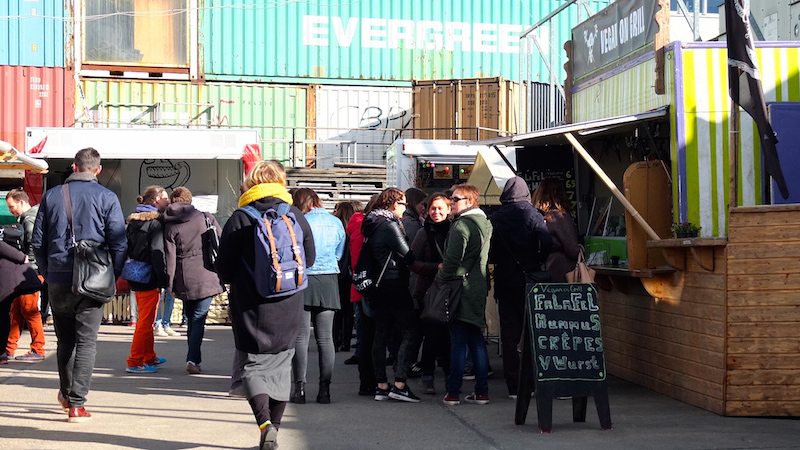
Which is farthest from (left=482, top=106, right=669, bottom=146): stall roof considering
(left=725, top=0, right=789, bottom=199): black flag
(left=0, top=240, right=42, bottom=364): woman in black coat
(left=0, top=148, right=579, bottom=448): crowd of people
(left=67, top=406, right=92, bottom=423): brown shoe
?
→ (left=0, top=240, right=42, bottom=364): woman in black coat

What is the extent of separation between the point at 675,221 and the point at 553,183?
1.00 m

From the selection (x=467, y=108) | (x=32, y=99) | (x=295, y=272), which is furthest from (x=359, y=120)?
(x=295, y=272)

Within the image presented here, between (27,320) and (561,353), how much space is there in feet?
19.4

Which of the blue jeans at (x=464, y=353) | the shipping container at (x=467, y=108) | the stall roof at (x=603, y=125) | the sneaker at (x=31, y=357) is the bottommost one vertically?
the sneaker at (x=31, y=357)

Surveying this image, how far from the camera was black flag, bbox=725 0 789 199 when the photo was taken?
702 centimetres

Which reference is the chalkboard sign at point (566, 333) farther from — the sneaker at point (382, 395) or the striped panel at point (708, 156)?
the sneaker at point (382, 395)

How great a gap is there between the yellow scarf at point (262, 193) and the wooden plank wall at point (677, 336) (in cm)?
310

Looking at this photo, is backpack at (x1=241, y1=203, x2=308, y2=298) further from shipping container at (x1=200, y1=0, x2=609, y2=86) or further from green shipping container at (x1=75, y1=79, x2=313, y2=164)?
shipping container at (x1=200, y1=0, x2=609, y2=86)

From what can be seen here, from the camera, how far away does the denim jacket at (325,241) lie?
795cm

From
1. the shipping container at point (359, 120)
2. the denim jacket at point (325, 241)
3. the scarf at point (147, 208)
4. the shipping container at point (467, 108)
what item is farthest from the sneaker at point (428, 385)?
the shipping container at point (359, 120)

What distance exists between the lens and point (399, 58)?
25969 millimetres

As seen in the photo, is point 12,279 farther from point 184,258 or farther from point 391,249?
point 391,249

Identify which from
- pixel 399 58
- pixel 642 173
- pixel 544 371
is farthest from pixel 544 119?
pixel 544 371

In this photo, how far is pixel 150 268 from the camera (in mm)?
9422
